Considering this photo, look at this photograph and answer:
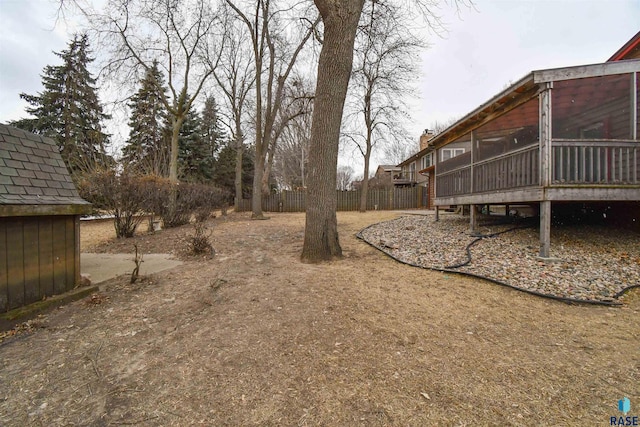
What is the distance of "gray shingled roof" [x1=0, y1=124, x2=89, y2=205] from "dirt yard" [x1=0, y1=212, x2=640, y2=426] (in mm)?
1255

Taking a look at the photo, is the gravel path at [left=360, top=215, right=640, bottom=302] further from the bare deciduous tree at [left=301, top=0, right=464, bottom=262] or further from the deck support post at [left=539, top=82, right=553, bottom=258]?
the bare deciduous tree at [left=301, top=0, right=464, bottom=262]

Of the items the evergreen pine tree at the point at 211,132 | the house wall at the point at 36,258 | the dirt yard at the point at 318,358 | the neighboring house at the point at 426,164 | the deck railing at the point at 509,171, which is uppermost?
the evergreen pine tree at the point at 211,132

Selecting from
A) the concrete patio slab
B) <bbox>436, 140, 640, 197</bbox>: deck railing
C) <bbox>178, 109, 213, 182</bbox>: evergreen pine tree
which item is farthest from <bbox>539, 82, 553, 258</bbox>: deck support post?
<bbox>178, 109, 213, 182</bbox>: evergreen pine tree

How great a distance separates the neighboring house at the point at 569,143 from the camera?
4.79 metres

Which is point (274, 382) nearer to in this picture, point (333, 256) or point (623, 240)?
point (333, 256)

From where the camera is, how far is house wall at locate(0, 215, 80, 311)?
260 cm

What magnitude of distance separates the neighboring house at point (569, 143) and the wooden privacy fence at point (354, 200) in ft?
40.0

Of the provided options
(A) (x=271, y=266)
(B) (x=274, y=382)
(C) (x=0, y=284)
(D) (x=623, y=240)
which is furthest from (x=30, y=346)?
(D) (x=623, y=240)

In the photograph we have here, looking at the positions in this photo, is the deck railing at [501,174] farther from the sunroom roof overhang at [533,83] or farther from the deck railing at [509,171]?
the sunroom roof overhang at [533,83]

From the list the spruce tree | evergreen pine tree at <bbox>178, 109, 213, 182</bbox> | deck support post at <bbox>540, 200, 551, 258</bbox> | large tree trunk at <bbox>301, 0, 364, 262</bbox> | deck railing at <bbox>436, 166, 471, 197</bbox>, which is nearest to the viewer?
deck support post at <bbox>540, 200, 551, 258</bbox>

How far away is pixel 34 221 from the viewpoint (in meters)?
2.87

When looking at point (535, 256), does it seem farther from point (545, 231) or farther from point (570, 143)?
point (570, 143)

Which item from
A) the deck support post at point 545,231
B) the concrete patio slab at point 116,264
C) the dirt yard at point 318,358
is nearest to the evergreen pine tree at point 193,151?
the concrete patio slab at point 116,264

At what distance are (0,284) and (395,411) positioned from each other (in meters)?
3.64
